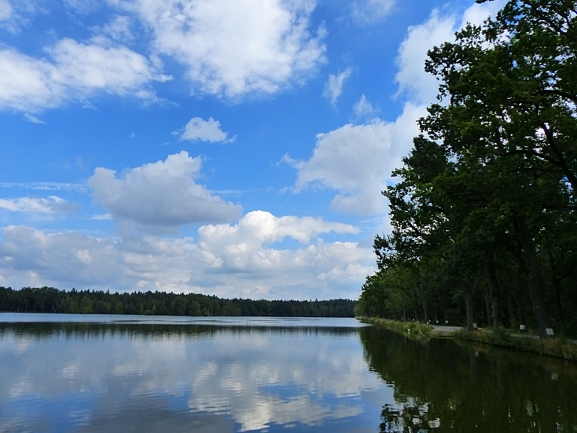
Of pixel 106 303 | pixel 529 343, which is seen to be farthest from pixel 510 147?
pixel 106 303

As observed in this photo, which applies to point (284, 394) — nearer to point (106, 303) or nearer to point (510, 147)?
point (510, 147)

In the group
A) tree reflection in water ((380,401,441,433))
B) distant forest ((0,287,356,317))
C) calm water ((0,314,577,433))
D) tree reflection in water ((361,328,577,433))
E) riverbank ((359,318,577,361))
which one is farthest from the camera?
distant forest ((0,287,356,317))

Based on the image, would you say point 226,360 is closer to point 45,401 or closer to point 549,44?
point 45,401

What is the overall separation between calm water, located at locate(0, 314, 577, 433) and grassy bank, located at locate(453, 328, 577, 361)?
0.82 meters

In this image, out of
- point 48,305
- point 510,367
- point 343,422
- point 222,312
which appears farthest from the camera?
point 222,312

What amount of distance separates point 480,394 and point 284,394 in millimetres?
5933

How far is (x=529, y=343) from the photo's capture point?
2522cm

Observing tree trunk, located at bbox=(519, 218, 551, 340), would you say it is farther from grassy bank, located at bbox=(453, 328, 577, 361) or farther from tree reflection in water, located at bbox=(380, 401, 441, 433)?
tree reflection in water, located at bbox=(380, 401, 441, 433)

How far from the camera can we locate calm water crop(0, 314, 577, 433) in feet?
34.5

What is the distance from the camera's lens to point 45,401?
13.1 metres

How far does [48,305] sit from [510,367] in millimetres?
166990

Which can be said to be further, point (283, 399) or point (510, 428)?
point (283, 399)

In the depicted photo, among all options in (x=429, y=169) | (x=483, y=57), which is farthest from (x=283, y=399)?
(x=429, y=169)

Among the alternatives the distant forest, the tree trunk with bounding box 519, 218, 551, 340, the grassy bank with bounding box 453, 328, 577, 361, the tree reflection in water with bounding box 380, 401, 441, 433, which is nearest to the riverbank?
the grassy bank with bounding box 453, 328, 577, 361
